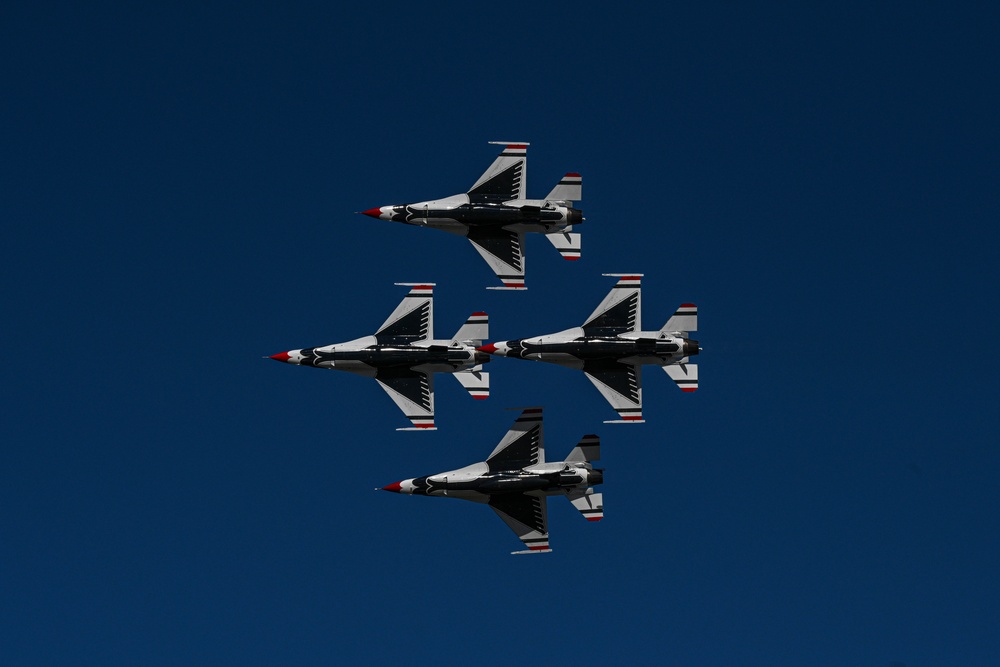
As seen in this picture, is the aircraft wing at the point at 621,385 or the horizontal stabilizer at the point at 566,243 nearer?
the aircraft wing at the point at 621,385

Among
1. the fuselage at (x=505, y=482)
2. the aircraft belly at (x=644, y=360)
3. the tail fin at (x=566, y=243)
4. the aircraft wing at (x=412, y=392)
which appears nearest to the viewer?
the fuselage at (x=505, y=482)

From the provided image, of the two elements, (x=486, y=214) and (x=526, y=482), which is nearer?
(x=526, y=482)

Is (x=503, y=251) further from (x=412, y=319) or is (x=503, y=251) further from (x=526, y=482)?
(x=526, y=482)

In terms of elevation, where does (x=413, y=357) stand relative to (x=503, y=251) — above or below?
below

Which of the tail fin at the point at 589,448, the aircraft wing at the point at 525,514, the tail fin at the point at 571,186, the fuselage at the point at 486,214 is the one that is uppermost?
the tail fin at the point at 571,186

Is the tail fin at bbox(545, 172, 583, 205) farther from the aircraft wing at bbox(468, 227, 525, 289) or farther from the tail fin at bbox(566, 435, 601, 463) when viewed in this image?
the tail fin at bbox(566, 435, 601, 463)

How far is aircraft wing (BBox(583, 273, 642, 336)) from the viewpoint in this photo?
170m

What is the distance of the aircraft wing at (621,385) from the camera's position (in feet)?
556

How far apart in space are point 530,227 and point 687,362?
Answer: 12.5 m

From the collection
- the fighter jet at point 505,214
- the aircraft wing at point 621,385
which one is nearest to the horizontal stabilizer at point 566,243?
the fighter jet at point 505,214

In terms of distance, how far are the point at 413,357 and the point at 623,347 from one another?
1259 cm

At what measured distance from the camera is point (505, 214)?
555 ft

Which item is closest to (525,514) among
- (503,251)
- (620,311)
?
(620,311)

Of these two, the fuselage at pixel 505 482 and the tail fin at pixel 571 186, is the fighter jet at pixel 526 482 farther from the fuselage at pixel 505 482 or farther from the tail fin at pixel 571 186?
the tail fin at pixel 571 186
